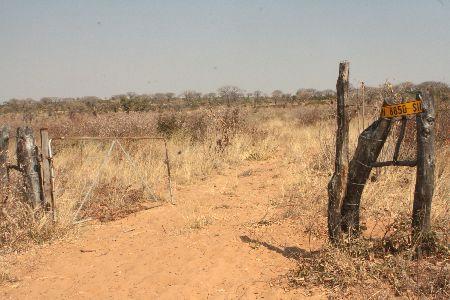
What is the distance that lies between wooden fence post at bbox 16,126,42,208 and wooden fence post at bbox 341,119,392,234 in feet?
15.0

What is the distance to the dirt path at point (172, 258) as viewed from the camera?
4659mm

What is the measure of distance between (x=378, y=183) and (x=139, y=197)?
4567mm

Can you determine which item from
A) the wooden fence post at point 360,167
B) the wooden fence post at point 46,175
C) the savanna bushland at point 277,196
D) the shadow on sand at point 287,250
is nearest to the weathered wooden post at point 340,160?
the wooden fence post at point 360,167

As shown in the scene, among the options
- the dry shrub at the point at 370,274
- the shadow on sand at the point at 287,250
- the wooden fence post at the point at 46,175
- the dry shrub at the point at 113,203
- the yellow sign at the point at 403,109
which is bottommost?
the dry shrub at the point at 113,203

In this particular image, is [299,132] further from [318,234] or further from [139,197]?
[318,234]

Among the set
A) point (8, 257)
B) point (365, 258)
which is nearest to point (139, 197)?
point (8, 257)

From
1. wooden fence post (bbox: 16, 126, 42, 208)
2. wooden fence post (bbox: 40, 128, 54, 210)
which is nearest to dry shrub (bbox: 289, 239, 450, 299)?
wooden fence post (bbox: 40, 128, 54, 210)

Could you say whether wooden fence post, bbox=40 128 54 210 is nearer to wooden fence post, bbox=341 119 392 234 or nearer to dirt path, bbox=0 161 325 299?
dirt path, bbox=0 161 325 299

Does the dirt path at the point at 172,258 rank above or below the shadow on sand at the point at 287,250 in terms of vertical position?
below

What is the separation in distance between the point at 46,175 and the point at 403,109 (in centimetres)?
515

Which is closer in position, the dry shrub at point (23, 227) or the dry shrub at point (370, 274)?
the dry shrub at point (370, 274)

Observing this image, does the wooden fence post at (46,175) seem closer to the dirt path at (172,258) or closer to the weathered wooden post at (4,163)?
the weathered wooden post at (4,163)

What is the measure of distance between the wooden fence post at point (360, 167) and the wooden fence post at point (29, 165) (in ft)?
15.0

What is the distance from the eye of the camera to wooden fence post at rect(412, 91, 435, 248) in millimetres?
4336
